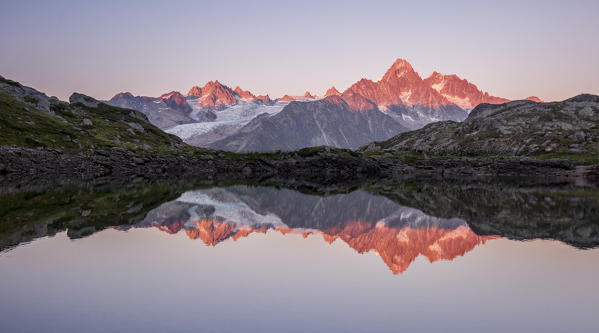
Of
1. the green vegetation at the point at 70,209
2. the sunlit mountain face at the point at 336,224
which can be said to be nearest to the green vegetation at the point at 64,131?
the green vegetation at the point at 70,209

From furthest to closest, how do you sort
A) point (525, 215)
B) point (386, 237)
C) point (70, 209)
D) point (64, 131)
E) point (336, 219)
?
point (64, 131) → point (70, 209) → point (525, 215) → point (336, 219) → point (386, 237)

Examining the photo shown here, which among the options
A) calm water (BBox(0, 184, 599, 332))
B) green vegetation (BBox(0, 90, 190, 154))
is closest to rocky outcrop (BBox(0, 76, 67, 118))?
green vegetation (BBox(0, 90, 190, 154))

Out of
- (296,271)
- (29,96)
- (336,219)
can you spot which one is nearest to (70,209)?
(336,219)

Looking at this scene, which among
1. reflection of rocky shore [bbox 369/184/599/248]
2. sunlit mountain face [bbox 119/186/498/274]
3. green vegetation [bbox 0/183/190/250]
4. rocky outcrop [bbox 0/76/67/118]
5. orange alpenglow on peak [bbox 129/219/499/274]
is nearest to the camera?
orange alpenglow on peak [bbox 129/219/499/274]

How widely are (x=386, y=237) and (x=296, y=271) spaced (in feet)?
40.9

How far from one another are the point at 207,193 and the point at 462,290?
5470 cm

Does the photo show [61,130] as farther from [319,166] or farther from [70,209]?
[70,209]

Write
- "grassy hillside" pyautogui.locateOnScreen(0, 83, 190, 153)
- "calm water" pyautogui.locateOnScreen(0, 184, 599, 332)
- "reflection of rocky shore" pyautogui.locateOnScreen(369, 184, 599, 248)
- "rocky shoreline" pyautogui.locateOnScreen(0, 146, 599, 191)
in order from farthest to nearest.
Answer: "rocky shoreline" pyautogui.locateOnScreen(0, 146, 599, 191)
"grassy hillside" pyautogui.locateOnScreen(0, 83, 190, 153)
"reflection of rocky shore" pyautogui.locateOnScreen(369, 184, 599, 248)
"calm water" pyautogui.locateOnScreen(0, 184, 599, 332)

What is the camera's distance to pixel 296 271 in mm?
23766

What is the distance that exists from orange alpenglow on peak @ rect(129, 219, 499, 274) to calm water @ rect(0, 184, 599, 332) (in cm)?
16

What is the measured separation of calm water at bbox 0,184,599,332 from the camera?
16375mm

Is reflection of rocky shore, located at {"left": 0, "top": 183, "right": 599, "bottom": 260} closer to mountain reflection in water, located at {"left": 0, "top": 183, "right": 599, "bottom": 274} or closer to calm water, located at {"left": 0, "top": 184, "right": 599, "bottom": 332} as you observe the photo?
mountain reflection in water, located at {"left": 0, "top": 183, "right": 599, "bottom": 274}

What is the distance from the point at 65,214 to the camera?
41.8 m

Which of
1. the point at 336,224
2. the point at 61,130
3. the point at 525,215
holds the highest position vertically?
the point at 61,130
